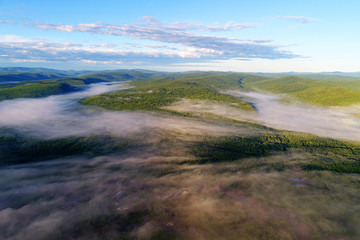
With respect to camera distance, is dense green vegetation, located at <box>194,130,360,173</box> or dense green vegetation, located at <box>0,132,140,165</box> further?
dense green vegetation, located at <box>0,132,140,165</box>

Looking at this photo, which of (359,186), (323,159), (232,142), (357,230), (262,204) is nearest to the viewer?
(357,230)

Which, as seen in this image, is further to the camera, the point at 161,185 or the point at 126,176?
the point at 126,176

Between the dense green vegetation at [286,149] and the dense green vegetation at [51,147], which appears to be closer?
the dense green vegetation at [286,149]

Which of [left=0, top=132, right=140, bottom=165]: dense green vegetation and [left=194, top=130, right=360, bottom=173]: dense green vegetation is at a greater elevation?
[left=194, top=130, right=360, bottom=173]: dense green vegetation

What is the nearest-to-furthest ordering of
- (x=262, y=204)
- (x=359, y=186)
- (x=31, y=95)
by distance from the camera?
1. (x=262, y=204)
2. (x=359, y=186)
3. (x=31, y=95)

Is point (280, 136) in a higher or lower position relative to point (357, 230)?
higher

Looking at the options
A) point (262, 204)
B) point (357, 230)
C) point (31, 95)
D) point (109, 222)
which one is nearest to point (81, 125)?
point (109, 222)

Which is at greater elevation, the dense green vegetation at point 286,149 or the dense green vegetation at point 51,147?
the dense green vegetation at point 286,149

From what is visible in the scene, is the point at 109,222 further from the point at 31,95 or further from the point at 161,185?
the point at 31,95

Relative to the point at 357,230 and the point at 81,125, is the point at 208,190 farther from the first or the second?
the point at 81,125

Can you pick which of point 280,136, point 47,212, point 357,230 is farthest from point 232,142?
point 47,212
